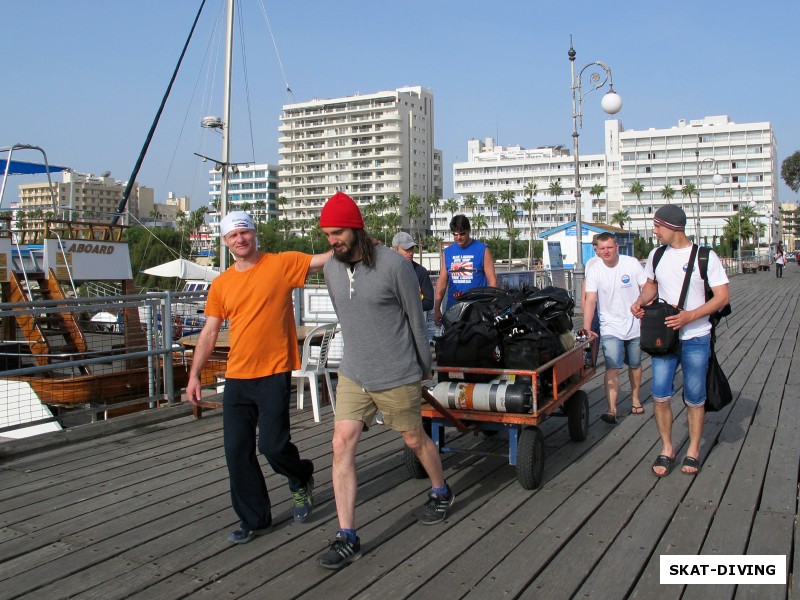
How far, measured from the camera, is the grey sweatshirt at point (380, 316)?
12.1 feet

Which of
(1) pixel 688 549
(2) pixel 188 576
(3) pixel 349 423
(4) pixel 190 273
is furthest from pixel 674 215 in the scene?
(4) pixel 190 273

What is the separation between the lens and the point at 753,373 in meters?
9.30

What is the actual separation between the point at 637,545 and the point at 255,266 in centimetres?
245

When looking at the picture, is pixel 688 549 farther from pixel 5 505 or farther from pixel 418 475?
pixel 5 505

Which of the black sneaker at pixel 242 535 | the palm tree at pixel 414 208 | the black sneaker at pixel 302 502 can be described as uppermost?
the palm tree at pixel 414 208

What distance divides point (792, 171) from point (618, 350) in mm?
83168

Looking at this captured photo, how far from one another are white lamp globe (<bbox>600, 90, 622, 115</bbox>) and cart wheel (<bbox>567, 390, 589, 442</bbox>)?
38.7 feet

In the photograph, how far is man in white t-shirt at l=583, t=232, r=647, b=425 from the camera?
6.72 m

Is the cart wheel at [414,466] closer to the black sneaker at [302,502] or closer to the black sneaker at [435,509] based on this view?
the black sneaker at [435,509]

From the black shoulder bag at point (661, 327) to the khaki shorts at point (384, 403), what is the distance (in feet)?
6.00

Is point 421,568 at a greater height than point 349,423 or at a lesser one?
lesser

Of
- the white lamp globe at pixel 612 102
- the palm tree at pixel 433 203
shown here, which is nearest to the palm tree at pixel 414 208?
the palm tree at pixel 433 203

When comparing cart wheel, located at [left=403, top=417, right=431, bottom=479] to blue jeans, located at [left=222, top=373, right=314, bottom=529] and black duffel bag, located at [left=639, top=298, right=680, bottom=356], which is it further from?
black duffel bag, located at [left=639, top=298, right=680, bottom=356]

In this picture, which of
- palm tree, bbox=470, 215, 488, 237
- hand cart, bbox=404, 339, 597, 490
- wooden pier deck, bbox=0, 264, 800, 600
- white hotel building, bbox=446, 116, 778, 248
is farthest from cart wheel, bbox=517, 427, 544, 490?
palm tree, bbox=470, 215, 488, 237
